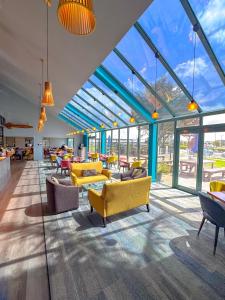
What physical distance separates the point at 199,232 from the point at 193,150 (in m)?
3.27

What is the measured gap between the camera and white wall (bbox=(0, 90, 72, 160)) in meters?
14.7

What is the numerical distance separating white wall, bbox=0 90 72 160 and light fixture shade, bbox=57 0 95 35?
47.3 ft

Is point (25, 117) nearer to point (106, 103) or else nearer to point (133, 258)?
point (106, 103)

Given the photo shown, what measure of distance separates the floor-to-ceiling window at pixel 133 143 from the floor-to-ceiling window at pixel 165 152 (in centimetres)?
199

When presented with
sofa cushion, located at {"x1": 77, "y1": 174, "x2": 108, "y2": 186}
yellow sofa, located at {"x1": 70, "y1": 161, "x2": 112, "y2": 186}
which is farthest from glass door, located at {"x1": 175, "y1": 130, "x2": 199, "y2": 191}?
sofa cushion, located at {"x1": 77, "y1": 174, "x2": 108, "y2": 186}

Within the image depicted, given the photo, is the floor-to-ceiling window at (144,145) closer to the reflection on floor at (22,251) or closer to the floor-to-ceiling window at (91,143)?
the reflection on floor at (22,251)

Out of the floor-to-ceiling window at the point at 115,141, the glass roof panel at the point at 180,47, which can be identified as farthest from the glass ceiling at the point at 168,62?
the floor-to-ceiling window at the point at 115,141

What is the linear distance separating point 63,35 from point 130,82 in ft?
10.2

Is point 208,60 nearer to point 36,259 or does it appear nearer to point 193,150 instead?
point 193,150

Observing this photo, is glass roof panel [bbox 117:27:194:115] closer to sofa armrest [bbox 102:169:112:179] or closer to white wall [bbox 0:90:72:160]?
sofa armrest [bbox 102:169:112:179]

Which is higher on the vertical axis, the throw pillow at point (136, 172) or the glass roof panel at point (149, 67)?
the glass roof panel at point (149, 67)

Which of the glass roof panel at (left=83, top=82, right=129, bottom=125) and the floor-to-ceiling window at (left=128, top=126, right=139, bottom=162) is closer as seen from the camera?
the glass roof panel at (left=83, top=82, right=129, bottom=125)

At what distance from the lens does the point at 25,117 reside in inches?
606

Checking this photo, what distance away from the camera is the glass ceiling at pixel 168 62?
125 inches
